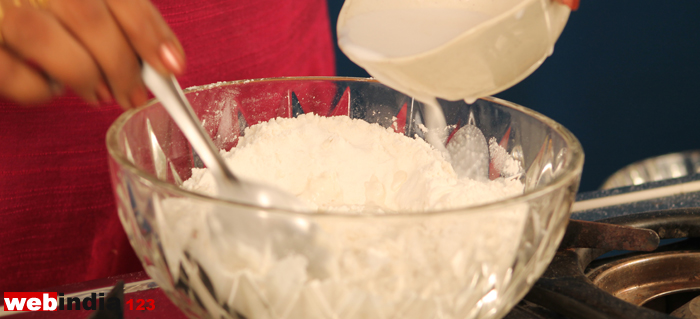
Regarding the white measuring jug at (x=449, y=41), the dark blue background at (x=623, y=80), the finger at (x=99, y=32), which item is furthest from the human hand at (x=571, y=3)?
the dark blue background at (x=623, y=80)

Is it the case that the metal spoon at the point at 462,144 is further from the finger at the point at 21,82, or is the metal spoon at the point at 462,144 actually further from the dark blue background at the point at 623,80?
the dark blue background at the point at 623,80

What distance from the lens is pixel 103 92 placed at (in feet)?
1.26

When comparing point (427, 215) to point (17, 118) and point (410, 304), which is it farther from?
point (17, 118)

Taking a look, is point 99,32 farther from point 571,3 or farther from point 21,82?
point 571,3

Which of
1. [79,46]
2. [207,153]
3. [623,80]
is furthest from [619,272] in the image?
[623,80]

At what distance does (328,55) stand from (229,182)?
692mm

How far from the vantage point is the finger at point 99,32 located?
13.9 inches

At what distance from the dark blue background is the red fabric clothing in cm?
110

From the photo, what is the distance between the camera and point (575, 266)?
0.47m

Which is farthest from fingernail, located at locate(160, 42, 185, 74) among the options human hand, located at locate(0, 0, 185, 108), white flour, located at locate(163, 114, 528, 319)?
white flour, located at locate(163, 114, 528, 319)

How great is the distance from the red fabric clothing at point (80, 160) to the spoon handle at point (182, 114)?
1.22 ft

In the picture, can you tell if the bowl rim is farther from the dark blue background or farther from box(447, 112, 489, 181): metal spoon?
the dark blue background

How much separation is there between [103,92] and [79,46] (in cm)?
4

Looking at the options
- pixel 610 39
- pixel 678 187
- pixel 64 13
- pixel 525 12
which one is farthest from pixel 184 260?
pixel 610 39
